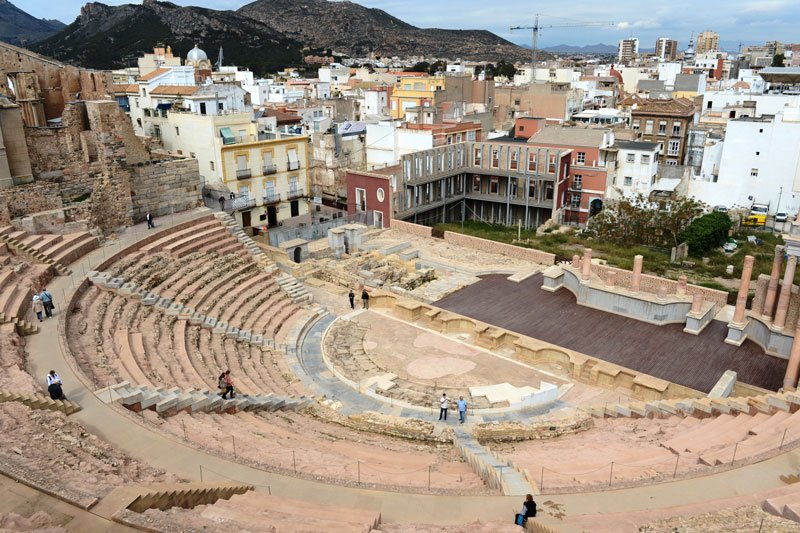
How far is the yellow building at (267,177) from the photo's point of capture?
41625mm

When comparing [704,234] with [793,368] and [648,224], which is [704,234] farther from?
[793,368]

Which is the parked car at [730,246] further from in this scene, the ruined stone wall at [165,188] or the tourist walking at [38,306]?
the tourist walking at [38,306]

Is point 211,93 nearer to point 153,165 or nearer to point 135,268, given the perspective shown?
point 153,165

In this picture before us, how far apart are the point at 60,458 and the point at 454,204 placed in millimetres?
44610

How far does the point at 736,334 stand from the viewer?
993 inches

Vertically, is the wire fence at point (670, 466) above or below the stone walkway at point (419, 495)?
below

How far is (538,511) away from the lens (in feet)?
38.2

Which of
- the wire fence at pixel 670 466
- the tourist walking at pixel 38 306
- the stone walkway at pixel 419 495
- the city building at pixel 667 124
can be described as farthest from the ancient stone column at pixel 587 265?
the city building at pixel 667 124

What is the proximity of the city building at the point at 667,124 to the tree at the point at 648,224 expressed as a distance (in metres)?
19.5

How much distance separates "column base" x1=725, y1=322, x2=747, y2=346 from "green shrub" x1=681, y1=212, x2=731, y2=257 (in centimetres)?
1579

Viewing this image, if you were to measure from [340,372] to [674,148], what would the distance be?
51.7 m

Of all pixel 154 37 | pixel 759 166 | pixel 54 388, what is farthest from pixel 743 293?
pixel 154 37

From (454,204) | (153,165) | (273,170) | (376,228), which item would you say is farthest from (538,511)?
(454,204)

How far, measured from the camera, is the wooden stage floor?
75.9 feet
